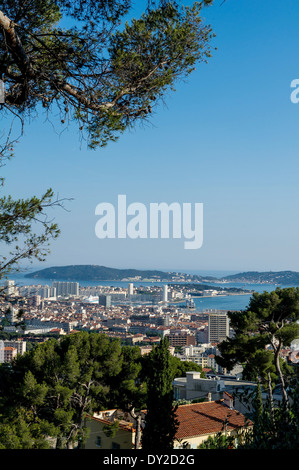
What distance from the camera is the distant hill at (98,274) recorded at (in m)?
114

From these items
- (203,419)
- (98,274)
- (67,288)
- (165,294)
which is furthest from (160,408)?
(98,274)

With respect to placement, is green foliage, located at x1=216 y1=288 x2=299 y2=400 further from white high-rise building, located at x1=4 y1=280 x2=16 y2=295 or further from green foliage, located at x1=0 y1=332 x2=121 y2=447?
white high-rise building, located at x1=4 y1=280 x2=16 y2=295

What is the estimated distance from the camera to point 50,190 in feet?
9.70

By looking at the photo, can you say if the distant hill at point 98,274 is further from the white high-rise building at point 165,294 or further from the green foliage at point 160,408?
the green foliage at point 160,408

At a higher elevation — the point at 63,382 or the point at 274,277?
the point at 274,277

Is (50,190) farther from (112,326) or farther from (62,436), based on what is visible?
(112,326)

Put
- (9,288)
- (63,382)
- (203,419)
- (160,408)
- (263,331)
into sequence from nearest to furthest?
(9,288) → (160,408) → (203,419) → (263,331) → (63,382)

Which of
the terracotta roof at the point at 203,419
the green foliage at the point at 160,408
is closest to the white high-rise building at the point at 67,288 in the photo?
the terracotta roof at the point at 203,419

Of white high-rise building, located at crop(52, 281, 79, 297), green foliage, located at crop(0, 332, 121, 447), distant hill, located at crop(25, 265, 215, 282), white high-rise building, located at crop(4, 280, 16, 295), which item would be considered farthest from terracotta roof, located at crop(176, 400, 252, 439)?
white high-rise building, located at crop(52, 281, 79, 297)

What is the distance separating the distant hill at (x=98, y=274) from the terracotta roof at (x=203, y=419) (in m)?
93.7

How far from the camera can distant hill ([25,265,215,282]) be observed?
375 feet

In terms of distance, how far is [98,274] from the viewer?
404 feet

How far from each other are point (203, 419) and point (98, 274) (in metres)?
116

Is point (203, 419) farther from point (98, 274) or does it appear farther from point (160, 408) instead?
point (98, 274)
